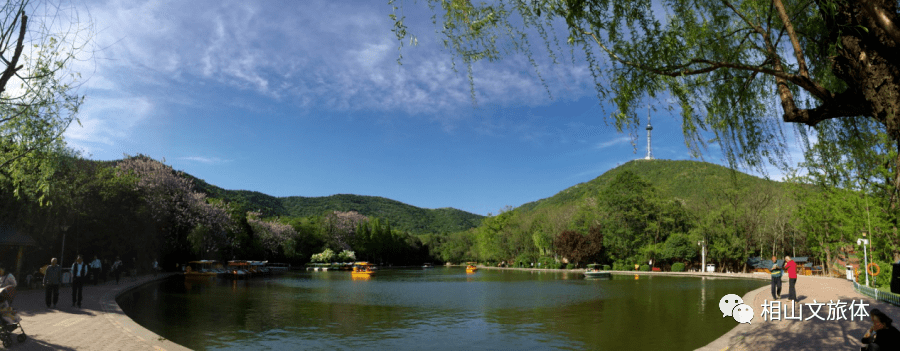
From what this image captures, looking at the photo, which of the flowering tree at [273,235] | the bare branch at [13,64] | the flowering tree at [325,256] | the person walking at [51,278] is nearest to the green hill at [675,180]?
the flowering tree at [325,256]

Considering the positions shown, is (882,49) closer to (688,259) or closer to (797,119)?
(797,119)

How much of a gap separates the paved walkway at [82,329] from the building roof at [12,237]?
561 centimetres

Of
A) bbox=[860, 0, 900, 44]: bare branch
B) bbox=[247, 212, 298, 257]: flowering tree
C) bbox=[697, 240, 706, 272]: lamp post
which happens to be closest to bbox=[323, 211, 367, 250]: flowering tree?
bbox=[247, 212, 298, 257]: flowering tree

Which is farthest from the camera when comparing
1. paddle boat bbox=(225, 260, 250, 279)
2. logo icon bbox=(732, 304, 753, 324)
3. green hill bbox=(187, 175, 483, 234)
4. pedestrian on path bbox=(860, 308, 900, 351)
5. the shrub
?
green hill bbox=(187, 175, 483, 234)

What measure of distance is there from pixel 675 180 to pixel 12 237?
80176 mm

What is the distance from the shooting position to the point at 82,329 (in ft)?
35.0

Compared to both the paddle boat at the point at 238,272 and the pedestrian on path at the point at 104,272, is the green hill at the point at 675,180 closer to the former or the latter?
the paddle boat at the point at 238,272

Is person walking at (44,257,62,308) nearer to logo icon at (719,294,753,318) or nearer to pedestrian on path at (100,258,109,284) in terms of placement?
pedestrian on path at (100,258,109,284)

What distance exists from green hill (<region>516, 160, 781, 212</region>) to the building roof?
5263 cm

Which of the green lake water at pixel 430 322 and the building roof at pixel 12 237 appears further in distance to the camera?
the building roof at pixel 12 237

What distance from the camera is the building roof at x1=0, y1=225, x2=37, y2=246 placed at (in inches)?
787

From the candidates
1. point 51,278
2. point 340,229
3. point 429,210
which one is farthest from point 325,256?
point 429,210

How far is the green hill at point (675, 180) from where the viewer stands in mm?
53156

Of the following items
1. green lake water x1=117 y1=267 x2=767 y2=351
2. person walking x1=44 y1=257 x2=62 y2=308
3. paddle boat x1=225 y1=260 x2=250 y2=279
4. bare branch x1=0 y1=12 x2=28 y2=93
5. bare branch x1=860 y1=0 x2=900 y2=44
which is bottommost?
paddle boat x1=225 y1=260 x2=250 y2=279
